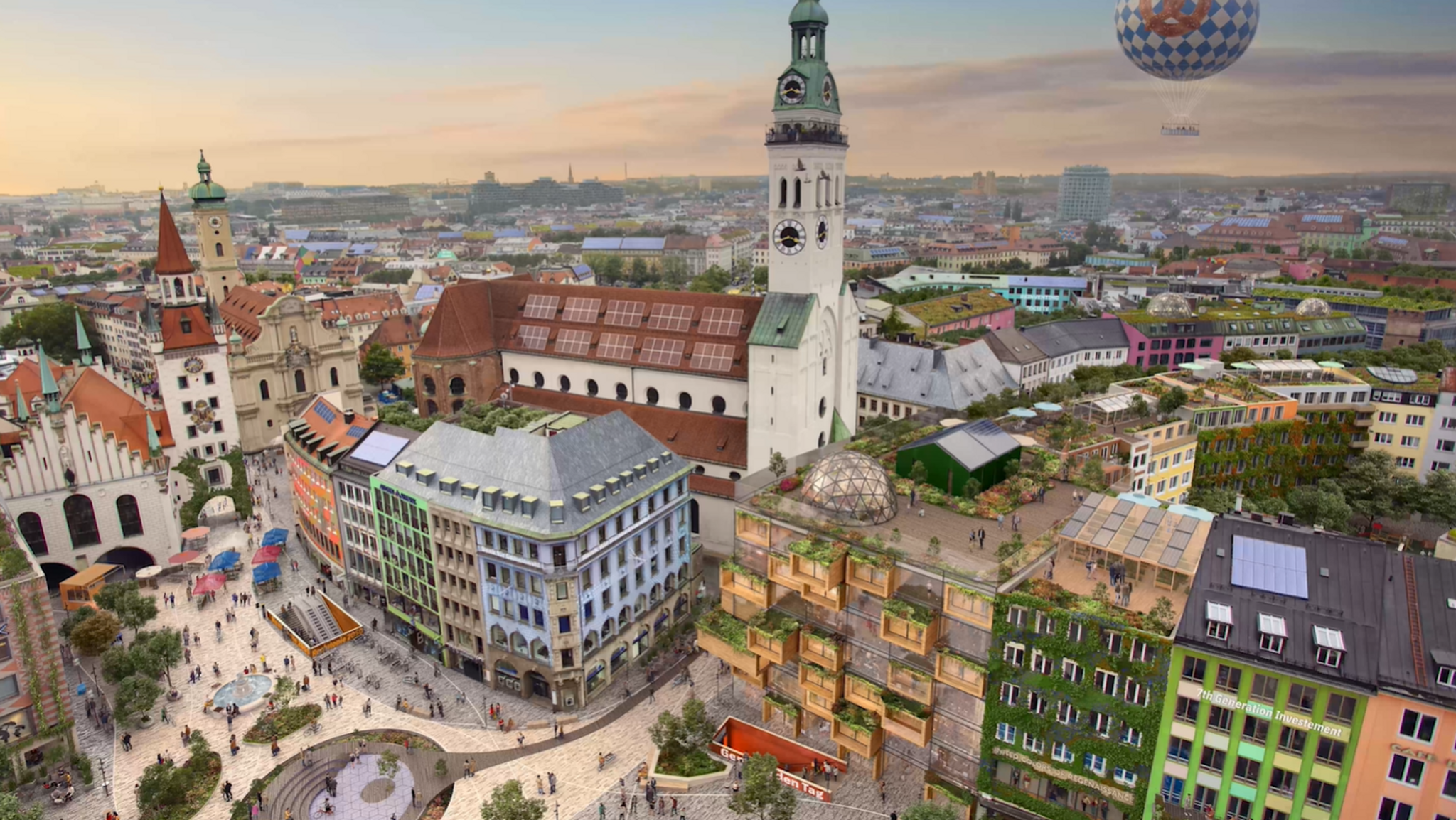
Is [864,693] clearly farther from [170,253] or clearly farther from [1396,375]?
[170,253]

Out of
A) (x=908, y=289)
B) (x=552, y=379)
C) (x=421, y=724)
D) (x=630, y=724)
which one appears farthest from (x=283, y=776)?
(x=908, y=289)

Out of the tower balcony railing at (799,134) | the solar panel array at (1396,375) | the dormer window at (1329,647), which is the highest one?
the tower balcony railing at (799,134)

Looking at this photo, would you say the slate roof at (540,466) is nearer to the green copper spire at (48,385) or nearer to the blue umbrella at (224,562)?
the blue umbrella at (224,562)

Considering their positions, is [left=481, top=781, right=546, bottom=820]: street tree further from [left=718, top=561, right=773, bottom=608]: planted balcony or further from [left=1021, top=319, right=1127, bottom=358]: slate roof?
[left=1021, top=319, right=1127, bottom=358]: slate roof

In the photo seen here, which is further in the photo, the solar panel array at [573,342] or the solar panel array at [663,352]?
the solar panel array at [573,342]

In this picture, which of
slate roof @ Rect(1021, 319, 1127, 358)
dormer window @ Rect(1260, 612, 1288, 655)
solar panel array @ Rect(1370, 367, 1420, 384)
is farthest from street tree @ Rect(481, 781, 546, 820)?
slate roof @ Rect(1021, 319, 1127, 358)

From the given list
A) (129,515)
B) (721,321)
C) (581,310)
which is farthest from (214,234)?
(721,321)

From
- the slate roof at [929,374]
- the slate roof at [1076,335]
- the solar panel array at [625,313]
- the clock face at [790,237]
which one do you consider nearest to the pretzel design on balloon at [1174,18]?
the clock face at [790,237]

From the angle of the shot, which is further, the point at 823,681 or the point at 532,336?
the point at 532,336
